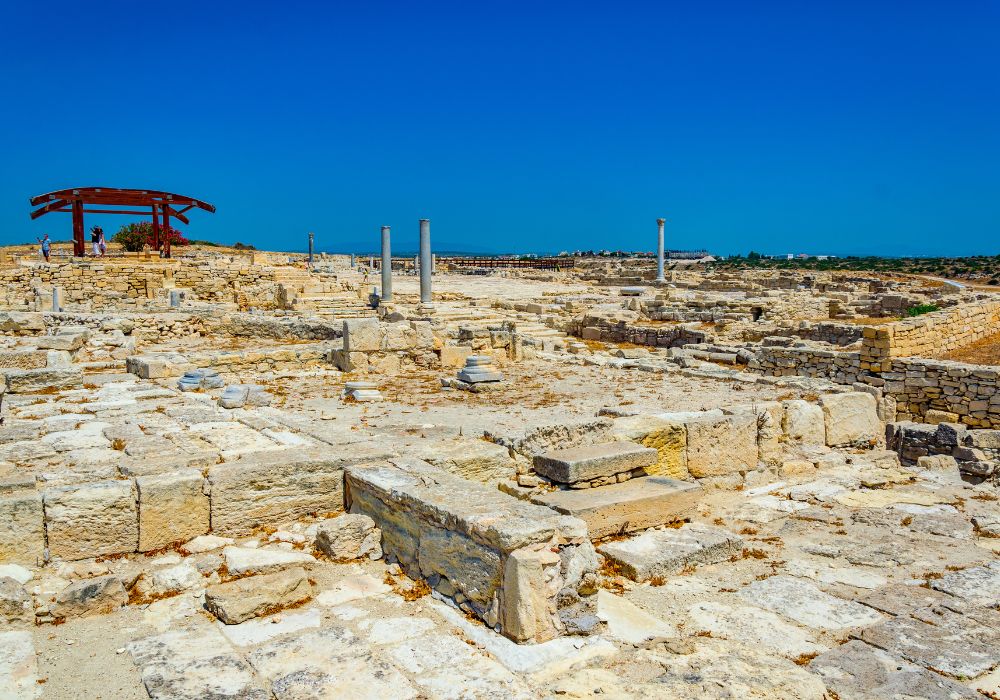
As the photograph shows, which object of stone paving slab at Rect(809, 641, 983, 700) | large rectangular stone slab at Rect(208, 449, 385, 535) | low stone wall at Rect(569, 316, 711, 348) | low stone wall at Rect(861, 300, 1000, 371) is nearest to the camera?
stone paving slab at Rect(809, 641, 983, 700)

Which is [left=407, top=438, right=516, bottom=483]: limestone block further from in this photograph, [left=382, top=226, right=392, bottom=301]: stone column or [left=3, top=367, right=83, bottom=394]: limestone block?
[left=382, top=226, right=392, bottom=301]: stone column

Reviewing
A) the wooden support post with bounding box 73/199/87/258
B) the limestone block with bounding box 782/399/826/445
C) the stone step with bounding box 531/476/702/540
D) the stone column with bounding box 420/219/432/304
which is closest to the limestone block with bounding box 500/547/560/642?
the stone step with bounding box 531/476/702/540

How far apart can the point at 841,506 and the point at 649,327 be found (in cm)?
1453

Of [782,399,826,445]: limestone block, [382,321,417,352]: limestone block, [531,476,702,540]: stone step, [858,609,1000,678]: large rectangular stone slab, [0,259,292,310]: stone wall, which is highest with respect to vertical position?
[0,259,292,310]: stone wall

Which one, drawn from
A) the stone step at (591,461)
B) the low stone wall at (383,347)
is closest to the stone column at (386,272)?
the low stone wall at (383,347)

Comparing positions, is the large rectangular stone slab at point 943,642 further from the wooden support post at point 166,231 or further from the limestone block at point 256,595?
the wooden support post at point 166,231

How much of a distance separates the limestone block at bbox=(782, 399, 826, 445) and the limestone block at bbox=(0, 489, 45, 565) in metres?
6.43

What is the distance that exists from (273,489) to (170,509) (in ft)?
2.14

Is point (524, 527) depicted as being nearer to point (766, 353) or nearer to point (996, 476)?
point (996, 476)

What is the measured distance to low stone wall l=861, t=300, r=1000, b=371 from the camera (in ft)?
47.9

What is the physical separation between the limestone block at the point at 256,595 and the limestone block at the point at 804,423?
17.5 ft

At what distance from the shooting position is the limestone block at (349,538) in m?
4.74

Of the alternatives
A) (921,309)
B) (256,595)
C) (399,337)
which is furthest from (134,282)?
(921,309)

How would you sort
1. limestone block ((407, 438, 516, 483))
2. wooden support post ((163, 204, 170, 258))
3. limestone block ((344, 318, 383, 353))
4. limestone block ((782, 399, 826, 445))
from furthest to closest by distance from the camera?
wooden support post ((163, 204, 170, 258)), limestone block ((344, 318, 383, 353)), limestone block ((782, 399, 826, 445)), limestone block ((407, 438, 516, 483))
